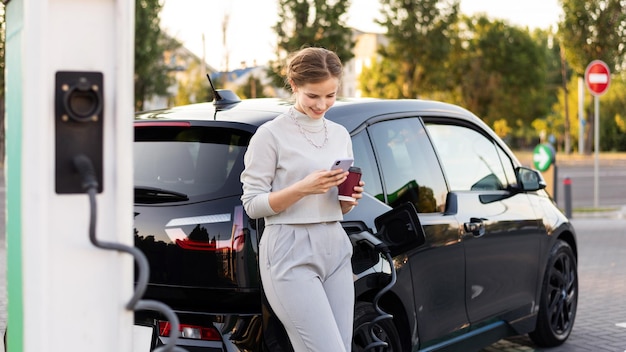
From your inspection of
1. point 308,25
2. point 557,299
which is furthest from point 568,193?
point 308,25

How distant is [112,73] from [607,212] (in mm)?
17762

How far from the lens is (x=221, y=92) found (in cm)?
474

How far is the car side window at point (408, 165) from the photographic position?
4738 millimetres

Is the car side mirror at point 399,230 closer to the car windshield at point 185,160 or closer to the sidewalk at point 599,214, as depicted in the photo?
the car windshield at point 185,160

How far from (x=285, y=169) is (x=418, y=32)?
146ft

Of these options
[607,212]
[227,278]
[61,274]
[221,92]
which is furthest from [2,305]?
[607,212]

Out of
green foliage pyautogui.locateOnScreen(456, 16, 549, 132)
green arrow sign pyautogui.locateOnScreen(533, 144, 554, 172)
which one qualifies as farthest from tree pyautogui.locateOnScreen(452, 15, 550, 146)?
green arrow sign pyautogui.locateOnScreen(533, 144, 554, 172)

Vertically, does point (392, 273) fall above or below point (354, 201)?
below

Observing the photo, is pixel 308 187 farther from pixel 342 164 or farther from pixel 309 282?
pixel 309 282

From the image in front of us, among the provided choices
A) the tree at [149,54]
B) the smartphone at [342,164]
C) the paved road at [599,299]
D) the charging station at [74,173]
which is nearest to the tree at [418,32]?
the tree at [149,54]

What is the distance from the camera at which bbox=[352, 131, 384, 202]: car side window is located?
14.9 ft

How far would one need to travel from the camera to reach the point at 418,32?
47.3m

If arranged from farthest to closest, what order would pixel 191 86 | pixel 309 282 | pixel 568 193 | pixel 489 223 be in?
pixel 191 86
pixel 568 193
pixel 489 223
pixel 309 282

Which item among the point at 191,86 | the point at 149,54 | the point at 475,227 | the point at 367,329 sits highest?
the point at 191,86
